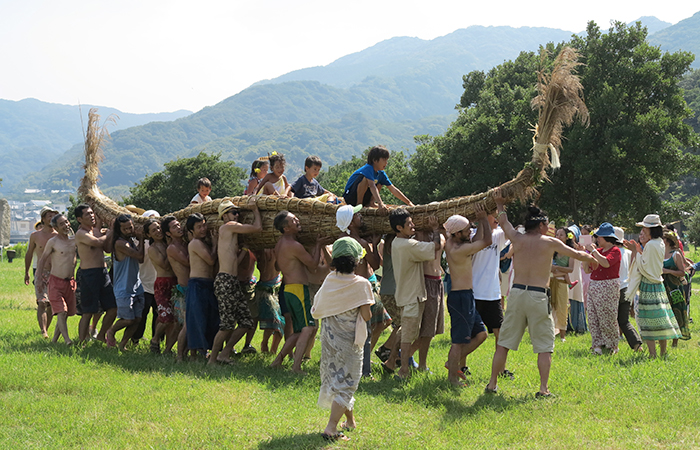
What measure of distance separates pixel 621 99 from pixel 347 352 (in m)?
20.1

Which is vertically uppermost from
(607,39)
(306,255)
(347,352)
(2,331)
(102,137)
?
(607,39)

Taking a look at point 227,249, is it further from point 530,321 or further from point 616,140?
point 616,140

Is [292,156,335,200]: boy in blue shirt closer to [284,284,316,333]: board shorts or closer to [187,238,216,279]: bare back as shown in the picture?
[187,238,216,279]: bare back

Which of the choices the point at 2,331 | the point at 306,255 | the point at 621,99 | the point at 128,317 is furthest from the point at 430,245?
the point at 621,99

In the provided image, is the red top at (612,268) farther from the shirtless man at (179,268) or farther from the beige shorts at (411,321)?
the shirtless man at (179,268)

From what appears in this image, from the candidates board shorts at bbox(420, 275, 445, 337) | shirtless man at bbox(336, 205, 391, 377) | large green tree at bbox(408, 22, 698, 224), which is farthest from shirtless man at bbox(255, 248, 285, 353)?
large green tree at bbox(408, 22, 698, 224)

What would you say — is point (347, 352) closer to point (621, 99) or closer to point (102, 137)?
point (102, 137)

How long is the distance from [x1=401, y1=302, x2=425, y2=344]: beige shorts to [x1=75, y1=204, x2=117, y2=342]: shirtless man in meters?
4.58

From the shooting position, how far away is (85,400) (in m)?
6.09

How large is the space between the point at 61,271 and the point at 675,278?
9.31 m

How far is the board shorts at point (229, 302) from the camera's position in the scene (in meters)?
7.60

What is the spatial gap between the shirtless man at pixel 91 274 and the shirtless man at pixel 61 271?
0.89 feet

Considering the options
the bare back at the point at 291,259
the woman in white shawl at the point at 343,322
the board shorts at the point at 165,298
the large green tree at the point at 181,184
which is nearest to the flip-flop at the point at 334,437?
the woman in white shawl at the point at 343,322

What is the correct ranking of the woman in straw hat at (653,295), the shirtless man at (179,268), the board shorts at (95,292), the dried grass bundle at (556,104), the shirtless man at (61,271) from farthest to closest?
the shirtless man at (61,271)
the board shorts at (95,292)
the shirtless man at (179,268)
the woman in straw hat at (653,295)
the dried grass bundle at (556,104)
